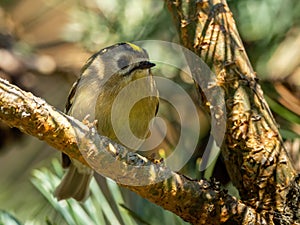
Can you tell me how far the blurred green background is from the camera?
3.42 feet

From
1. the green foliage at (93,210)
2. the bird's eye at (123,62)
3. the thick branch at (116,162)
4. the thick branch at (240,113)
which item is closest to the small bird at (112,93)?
the bird's eye at (123,62)

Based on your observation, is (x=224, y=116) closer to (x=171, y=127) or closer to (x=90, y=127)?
(x=90, y=127)

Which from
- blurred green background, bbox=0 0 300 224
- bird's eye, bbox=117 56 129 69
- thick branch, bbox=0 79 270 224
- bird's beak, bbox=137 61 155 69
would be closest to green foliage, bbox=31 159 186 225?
blurred green background, bbox=0 0 300 224

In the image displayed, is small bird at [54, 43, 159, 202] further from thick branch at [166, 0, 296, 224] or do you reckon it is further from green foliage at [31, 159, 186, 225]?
thick branch at [166, 0, 296, 224]

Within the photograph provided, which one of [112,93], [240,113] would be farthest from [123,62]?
[240,113]

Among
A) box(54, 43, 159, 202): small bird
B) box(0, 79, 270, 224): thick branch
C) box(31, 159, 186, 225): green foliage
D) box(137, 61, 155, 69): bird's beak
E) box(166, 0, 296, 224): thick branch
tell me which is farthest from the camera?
box(54, 43, 159, 202): small bird

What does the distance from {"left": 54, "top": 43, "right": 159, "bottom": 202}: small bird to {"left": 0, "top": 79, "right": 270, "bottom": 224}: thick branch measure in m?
0.69

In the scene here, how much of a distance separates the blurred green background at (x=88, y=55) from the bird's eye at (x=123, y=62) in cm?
14

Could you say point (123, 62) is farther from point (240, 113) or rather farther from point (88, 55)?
point (240, 113)

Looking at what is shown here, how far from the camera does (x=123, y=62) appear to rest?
167 cm

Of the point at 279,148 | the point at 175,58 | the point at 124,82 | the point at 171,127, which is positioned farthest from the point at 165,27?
the point at 279,148

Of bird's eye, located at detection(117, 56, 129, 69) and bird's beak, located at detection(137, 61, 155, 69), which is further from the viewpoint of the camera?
bird's eye, located at detection(117, 56, 129, 69)

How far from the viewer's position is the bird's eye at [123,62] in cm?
165

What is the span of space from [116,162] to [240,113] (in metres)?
0.20
